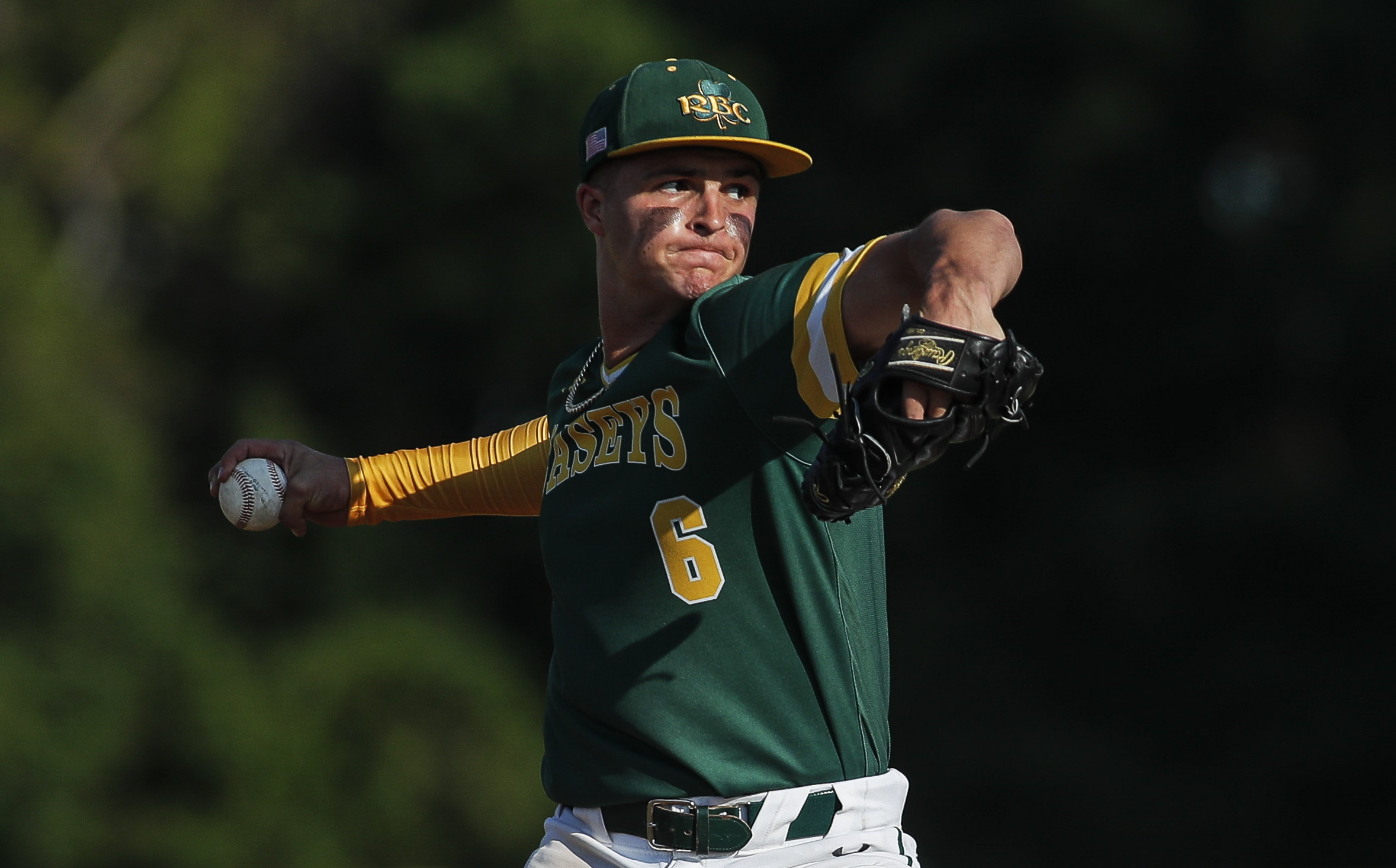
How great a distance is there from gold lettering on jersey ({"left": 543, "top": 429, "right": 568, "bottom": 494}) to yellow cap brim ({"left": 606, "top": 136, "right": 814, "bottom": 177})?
2.04ft

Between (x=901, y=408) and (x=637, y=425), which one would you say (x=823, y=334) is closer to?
(x=901, y=408)

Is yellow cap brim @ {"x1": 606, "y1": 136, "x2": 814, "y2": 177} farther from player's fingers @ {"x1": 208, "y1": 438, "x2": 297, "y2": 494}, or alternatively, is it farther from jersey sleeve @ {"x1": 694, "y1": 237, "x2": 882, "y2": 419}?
player's fingers @ {"x1": 208, "y1": 438, "x2": 297, "y2": 494}

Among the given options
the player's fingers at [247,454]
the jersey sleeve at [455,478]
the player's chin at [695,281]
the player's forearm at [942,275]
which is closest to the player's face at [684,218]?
Answer: the player's chin at [695,281]

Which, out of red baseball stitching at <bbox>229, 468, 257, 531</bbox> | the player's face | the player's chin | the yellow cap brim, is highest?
the yellow cap brim

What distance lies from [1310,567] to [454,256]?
819 centimetres

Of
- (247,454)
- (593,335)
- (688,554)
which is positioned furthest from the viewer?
(593,335)

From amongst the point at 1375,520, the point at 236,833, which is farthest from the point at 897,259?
the point at 1375,520

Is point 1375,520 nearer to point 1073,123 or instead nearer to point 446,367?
point 1073,123

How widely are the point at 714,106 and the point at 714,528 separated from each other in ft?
2.94

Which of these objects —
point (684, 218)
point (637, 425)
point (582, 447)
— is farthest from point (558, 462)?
point (684, 218)

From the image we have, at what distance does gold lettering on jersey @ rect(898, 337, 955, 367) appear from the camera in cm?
247

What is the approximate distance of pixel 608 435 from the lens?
3455 millimetres

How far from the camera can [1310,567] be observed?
568 inches

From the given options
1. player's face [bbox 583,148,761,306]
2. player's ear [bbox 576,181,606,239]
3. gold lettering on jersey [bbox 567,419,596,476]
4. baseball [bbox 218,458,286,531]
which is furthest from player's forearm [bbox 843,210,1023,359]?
baseball [bbox 218,458,286,531]
